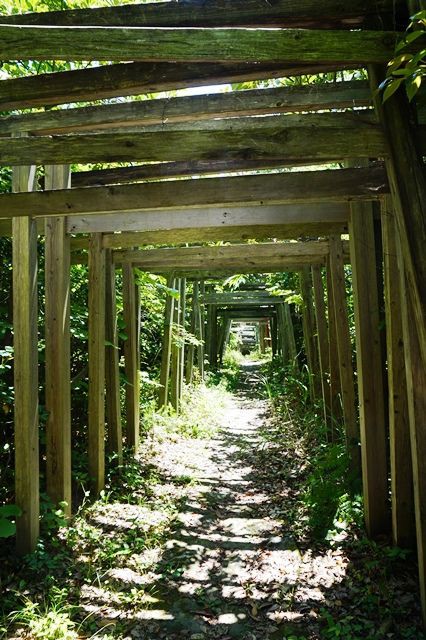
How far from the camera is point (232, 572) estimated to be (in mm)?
4207

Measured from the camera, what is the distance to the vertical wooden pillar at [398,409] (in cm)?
386

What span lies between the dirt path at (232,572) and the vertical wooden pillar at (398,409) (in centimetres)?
65

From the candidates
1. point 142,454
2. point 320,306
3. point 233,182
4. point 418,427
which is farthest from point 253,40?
point 142,454

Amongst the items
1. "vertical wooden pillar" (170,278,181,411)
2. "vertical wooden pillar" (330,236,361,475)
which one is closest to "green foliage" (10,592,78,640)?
"vertical wooden pillar" (330,236,361,475)

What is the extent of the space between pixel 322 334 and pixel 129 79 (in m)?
5.03

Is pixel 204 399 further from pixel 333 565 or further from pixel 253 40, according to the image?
pixel 253 40

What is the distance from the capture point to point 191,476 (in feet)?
22.1

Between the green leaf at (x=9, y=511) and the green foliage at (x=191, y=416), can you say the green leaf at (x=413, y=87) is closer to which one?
the green leaf at (x=9, y=511)

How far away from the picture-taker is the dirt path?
3.46m

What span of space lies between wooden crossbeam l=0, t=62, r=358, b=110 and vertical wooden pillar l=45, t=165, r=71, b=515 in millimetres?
1437

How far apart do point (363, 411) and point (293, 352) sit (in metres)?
7.51

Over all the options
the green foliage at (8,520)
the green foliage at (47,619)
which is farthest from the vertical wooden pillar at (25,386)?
the green foliage at (47,619)

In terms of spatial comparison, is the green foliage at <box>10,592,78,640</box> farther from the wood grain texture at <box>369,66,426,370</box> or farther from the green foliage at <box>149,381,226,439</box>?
the green foliage at <box>149,381,226,439</box>

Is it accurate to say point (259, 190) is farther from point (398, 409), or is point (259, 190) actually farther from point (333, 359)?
point (333, 359)
